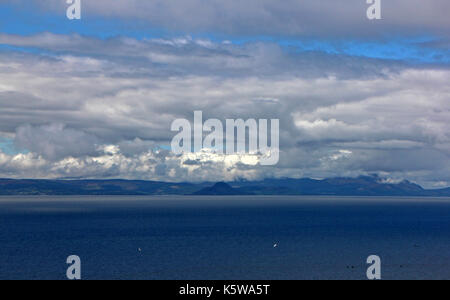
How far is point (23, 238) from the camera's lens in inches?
7544

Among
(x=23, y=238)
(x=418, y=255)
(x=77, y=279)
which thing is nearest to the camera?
(x=77, y=279)

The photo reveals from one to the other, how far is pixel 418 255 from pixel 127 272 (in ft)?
305

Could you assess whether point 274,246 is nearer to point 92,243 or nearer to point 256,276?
point 256,276

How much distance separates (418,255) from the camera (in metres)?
152

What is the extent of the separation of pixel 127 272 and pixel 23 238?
9173cm
